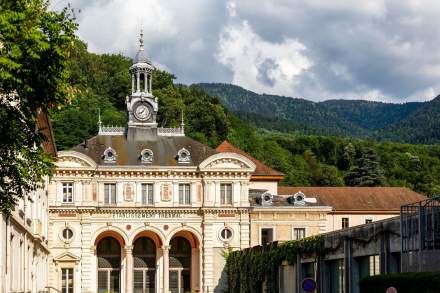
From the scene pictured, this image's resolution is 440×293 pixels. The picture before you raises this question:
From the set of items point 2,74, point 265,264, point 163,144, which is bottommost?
point 265,264

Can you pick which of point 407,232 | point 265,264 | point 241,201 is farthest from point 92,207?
point 407,232

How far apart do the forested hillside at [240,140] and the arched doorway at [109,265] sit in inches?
930

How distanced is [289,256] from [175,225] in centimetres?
2730

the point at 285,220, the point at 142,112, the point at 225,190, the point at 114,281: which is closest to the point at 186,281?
the point at 114,281

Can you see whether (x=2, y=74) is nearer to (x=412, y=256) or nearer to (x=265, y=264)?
(x=412, y=256)

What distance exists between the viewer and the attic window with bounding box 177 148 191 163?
76.6 metres

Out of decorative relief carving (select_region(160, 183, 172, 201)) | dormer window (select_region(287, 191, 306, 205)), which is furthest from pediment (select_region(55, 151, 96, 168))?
dormer window (select_region(287, 191, 306, 205))

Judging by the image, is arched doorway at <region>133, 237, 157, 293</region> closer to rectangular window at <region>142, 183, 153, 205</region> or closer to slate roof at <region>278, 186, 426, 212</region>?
rectangular window at <region>142, 183, 153, 205</region>

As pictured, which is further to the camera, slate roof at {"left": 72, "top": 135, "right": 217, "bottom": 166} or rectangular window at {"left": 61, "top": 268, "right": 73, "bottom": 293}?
slate roof at {"left": 72, "top": 135, "right": 217, "bottom": 166}

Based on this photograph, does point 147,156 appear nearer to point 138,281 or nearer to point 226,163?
point 226,163

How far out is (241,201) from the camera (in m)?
76.6

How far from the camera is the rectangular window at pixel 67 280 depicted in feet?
244

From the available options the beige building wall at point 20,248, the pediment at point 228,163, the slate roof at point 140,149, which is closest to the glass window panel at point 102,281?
the slate roof at point 140,149

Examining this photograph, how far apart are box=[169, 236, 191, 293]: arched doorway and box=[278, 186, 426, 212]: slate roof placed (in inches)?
370
